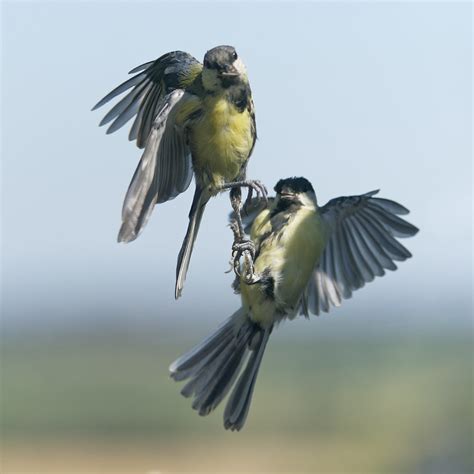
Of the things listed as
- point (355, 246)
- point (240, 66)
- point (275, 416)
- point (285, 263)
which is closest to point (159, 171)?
point (240, 66)

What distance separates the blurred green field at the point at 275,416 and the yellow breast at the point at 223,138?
8536 mm

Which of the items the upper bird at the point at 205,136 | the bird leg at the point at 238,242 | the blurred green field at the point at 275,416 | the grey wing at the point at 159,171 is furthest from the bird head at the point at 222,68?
the blurred green field at the point at 275,416

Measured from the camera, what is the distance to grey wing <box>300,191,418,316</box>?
5.61m

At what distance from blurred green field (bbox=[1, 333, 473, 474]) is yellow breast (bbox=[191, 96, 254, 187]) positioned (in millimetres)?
8536

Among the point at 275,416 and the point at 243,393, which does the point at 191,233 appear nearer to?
the point at 243,393

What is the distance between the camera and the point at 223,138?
185 inches

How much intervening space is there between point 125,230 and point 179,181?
2.38ft

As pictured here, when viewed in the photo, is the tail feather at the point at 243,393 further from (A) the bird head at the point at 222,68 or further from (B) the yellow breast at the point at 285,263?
(A) the bird head at the point at 222,68

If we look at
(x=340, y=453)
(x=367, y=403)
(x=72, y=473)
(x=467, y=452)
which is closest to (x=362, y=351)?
(x=367, y=403)

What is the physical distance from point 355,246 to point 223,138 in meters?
1.29

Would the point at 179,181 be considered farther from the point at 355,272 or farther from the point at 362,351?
the point at 362,351

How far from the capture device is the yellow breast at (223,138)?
4.68m

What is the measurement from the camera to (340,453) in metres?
21.8

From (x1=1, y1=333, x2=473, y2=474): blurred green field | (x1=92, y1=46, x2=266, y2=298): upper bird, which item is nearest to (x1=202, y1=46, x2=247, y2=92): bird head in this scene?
(x1=92, y1=46, x2=266, y2=298): upper bird
